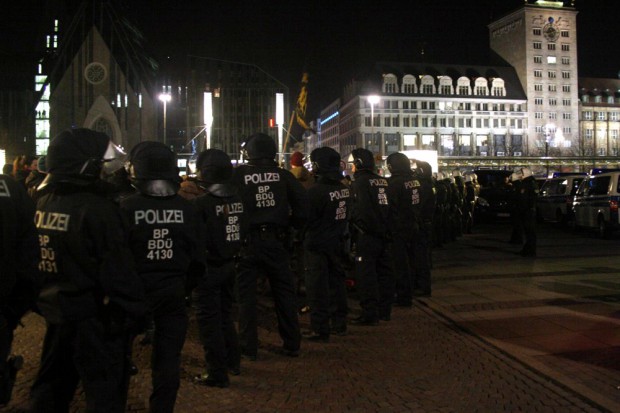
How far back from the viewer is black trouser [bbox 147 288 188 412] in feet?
12.7

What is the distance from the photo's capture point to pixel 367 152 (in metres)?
7.61

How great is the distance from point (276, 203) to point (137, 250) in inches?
88.8

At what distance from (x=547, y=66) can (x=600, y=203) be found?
86501mm

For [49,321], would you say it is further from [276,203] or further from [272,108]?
[272,108]

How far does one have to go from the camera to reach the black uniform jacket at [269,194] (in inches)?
231

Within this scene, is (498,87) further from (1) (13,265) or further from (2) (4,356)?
(2) (4,356)

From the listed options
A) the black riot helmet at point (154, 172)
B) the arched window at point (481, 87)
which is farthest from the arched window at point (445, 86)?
the black riot helmet at point (154, 172)

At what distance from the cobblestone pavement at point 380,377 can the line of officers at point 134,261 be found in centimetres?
35

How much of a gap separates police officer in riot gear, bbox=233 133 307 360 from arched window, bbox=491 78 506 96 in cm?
9415

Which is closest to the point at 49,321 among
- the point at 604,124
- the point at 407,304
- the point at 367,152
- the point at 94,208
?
the point at 94,208

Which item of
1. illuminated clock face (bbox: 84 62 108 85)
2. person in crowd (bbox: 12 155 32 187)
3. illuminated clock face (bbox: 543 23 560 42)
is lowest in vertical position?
person in crowd (bbox: 12 155 32 187)

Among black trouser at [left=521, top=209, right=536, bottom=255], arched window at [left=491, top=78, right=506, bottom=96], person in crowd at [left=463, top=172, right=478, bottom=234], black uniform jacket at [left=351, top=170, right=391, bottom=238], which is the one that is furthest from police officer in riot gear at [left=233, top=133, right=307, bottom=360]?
arched window at [left=491, top=78, right=506, bottom=96]

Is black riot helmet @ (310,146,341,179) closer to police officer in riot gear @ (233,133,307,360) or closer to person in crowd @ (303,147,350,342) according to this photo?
person in crowd @ (303,147,350,342)

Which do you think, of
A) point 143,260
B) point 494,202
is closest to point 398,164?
point 143,260
